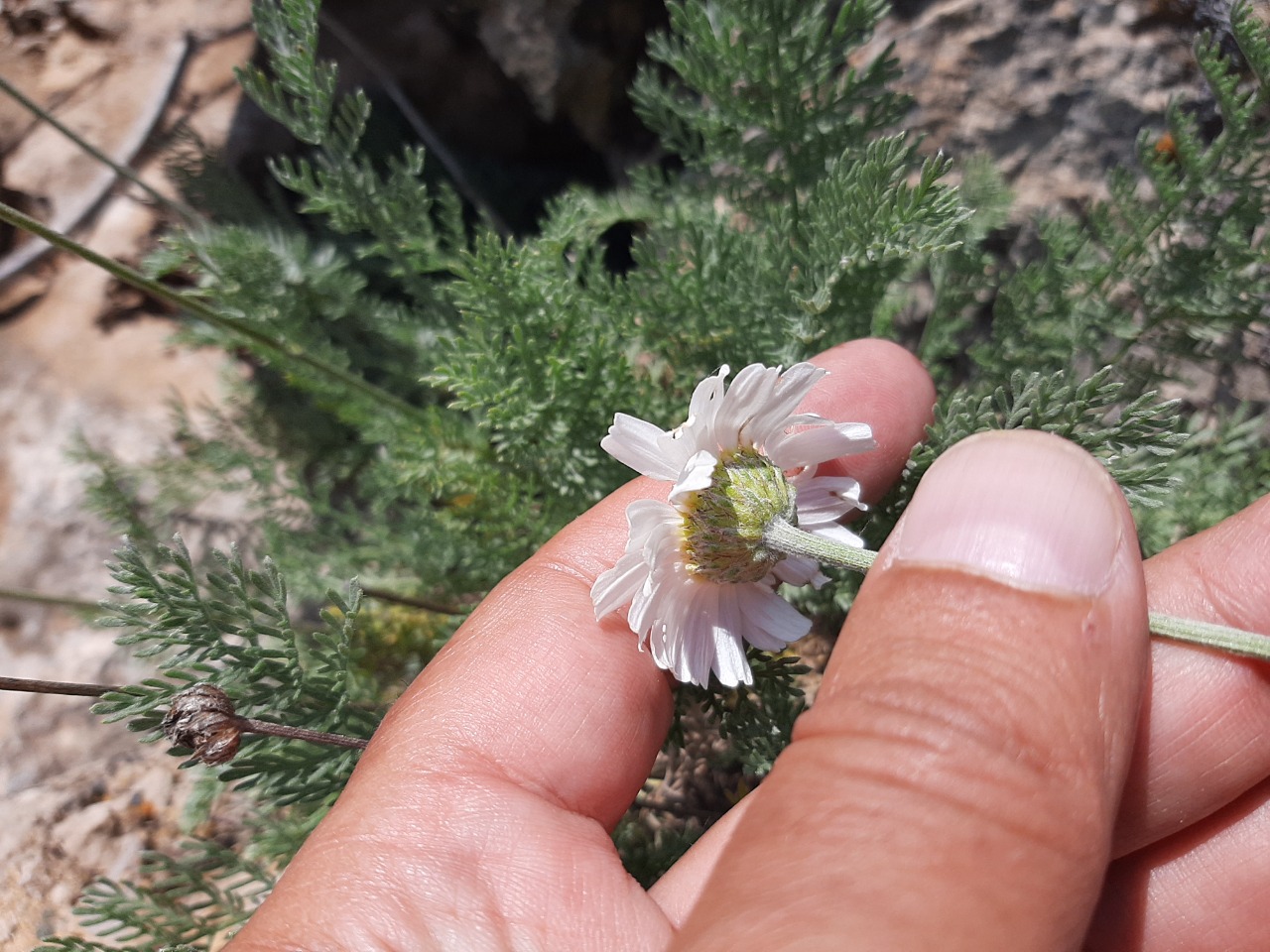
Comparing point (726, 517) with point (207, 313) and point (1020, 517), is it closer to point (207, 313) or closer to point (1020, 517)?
point (1020, 517)

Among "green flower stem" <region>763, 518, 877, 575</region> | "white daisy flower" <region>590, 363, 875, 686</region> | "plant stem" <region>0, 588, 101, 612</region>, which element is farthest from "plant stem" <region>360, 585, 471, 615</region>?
"green flower stem" <region>763, 518, 877, 575</region>

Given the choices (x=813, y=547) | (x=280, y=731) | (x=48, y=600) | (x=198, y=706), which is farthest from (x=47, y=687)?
(x=813, y=547)

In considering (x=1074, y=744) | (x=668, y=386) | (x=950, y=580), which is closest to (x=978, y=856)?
(x=1074, y=744)

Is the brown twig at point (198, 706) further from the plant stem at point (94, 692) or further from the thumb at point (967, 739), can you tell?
the thumb at point (967, 739)

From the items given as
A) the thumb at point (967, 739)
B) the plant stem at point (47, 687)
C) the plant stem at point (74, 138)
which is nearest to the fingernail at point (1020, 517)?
the thumb at point (967, 739)

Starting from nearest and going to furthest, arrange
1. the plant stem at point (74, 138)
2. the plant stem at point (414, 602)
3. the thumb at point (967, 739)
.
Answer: the thumb at point (967, 739) → the plant stem at point (74, 138) → the plant stem at point (414, 602)

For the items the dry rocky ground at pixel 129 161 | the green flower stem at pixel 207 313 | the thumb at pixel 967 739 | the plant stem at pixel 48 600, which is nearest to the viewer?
the thumb at pixel 967 739

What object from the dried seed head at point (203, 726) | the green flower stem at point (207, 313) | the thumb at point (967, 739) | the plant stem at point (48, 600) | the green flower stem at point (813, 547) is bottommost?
the thumb at point (967, 739)

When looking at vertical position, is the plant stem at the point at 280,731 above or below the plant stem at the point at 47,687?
below
